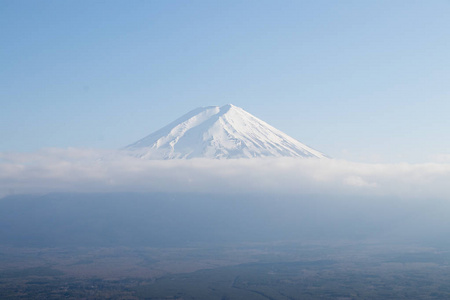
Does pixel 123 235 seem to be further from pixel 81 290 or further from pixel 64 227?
pixel 81 290

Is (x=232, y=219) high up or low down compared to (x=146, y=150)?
down

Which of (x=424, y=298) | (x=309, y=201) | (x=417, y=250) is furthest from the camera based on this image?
(x=309, y=201)

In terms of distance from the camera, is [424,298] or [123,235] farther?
[123,235]

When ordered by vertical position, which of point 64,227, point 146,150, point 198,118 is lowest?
point 64,227

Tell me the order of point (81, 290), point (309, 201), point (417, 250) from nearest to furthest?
point (81, 290) → point (417, 250) → point (309, 201)

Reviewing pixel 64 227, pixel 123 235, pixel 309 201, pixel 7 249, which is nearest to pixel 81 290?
pixel 7 249

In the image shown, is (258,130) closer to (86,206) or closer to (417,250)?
(86,206)

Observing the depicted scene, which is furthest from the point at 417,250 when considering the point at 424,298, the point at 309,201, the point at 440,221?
the point at 309,201
